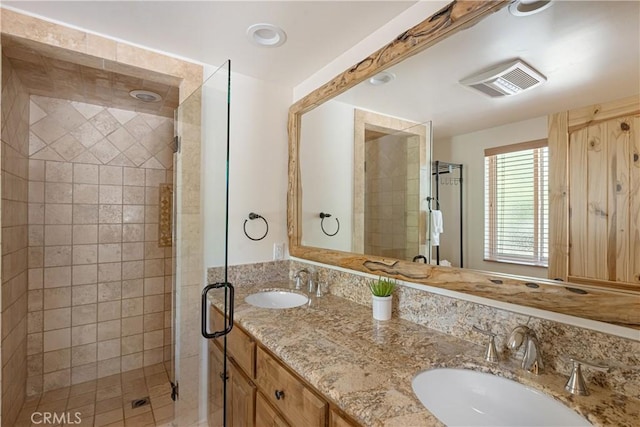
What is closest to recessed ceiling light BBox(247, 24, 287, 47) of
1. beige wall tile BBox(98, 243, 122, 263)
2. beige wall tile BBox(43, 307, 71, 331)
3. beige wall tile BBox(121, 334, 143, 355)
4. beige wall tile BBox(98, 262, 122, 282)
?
beige wall tile BBox(98, 243, 122, 263)

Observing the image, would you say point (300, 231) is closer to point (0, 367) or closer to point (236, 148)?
point (236, 148)

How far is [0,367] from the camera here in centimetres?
156

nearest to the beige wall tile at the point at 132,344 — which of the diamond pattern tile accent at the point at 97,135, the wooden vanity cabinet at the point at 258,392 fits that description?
the wooden vanity cabinet at the point at 258,392

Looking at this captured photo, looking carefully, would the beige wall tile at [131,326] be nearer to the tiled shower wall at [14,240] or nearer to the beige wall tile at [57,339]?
the beige wall tile at [57,339]

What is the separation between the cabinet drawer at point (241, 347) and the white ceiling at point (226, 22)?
5.03ft

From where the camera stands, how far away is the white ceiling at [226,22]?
1.40 m

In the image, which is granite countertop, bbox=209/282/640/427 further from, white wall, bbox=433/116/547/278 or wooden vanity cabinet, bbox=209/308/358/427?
white wall, bbox=433/116/547/278

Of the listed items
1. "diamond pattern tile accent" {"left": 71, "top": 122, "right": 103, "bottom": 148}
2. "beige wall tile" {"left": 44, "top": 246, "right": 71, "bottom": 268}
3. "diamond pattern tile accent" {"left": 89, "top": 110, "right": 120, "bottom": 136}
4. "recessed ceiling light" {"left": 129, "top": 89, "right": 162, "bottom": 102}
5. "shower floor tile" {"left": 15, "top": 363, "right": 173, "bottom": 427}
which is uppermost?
"recessed ceiling light" {"left": 129, "top": 89, "right": 162, "bottom": 102}

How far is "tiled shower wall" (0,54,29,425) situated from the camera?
1.69 meters

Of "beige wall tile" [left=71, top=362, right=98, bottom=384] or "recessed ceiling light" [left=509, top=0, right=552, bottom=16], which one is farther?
"beige wall tile" [left=71, top=362, right=98, bottom=384]

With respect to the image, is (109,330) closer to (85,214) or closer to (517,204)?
(85,214)

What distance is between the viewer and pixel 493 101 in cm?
113

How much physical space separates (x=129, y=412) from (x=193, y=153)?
6.23 ft

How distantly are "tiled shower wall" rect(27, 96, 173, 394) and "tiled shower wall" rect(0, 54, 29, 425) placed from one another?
0.39 ft
